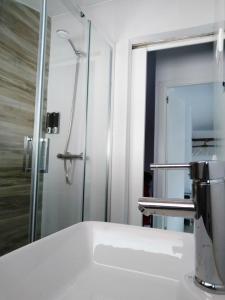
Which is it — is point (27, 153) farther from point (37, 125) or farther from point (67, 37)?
point (67, 37)

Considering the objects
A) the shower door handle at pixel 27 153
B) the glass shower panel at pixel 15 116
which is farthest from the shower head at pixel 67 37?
the shower door handle at pixel 27 153

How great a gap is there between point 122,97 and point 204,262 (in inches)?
53.8

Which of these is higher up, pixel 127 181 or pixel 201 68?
pixel 201 68

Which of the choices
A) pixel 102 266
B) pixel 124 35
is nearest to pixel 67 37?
pixel 124 35

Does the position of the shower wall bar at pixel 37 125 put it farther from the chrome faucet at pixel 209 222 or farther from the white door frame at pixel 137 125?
the chrome faucet at pixel 209 222

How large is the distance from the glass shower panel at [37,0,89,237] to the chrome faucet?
1150mm

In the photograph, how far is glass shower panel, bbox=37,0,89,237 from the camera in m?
1.45

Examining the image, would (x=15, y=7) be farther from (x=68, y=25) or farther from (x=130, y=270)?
(x=130, y=270)

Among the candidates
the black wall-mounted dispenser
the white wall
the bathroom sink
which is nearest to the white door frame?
the white wall

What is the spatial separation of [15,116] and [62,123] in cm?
43

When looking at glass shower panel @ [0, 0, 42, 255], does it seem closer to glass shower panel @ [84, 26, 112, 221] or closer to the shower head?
the shower head

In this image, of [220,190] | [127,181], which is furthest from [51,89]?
[220,190]

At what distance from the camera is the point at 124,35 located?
1630 mm

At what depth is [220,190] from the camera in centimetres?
36
